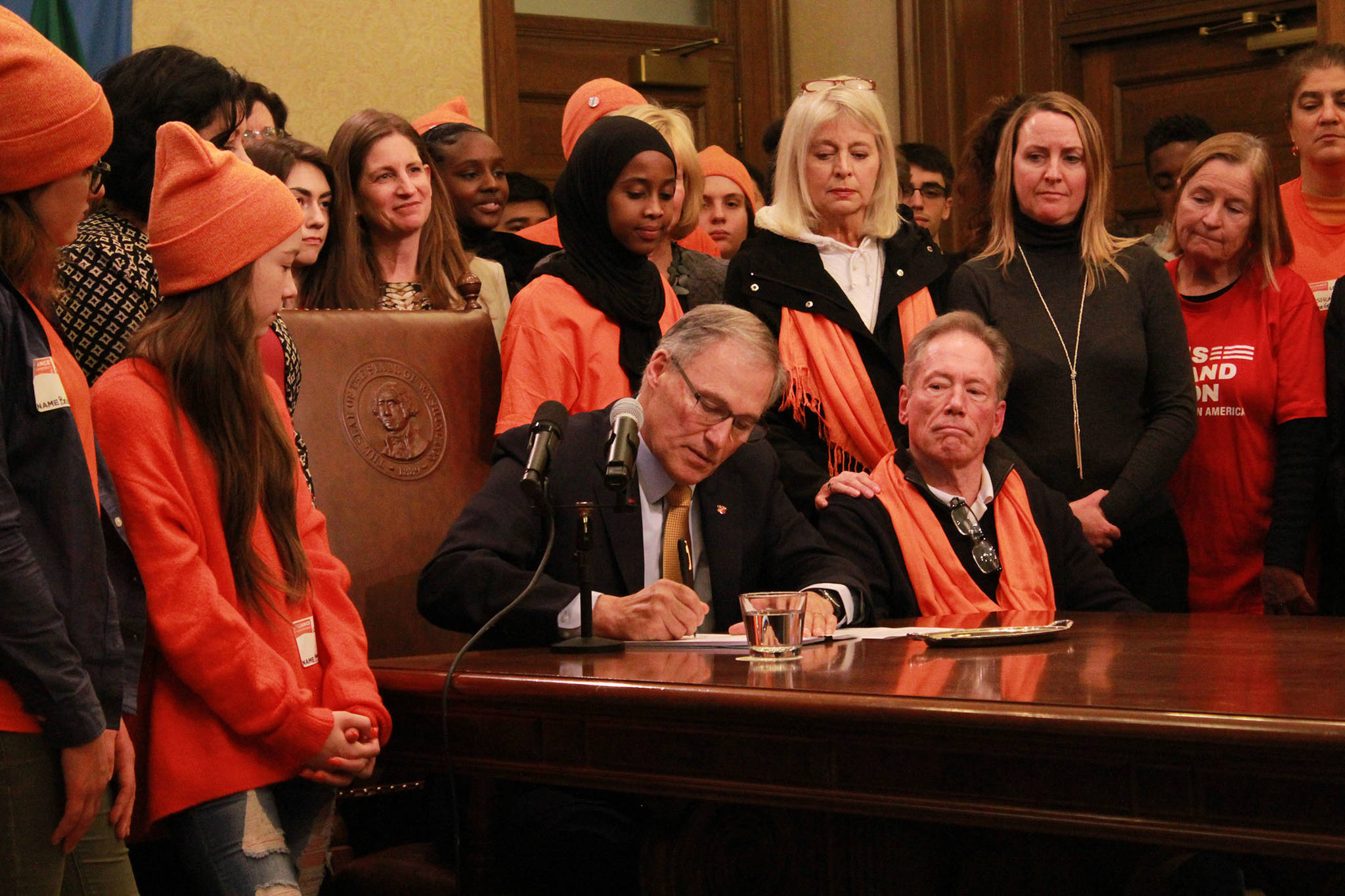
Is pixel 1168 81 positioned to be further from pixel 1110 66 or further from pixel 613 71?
pixel 613 71

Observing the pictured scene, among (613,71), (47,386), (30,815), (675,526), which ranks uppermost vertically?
(613,71)

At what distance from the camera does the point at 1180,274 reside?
137 inches

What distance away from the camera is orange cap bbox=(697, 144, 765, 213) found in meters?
4.67

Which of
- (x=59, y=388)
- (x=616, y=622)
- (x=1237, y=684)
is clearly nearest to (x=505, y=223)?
(x=616, y=622)

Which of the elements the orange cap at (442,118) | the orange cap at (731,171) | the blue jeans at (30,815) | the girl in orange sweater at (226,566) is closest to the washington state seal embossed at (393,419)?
the girl in orange sweater at (226,566)

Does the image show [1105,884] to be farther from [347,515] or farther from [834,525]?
[347,515]

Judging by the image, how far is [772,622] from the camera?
7.02 ft

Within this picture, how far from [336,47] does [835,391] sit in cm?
293

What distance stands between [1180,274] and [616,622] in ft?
5.91

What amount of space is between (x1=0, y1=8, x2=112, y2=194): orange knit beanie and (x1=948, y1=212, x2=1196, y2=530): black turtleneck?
1940mm

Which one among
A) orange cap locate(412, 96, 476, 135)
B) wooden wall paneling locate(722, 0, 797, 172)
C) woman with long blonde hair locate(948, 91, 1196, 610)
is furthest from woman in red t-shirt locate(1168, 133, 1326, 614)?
wooden wall paneling locate(722, 0, 797, 172)

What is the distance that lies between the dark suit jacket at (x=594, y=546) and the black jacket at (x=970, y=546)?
95mm

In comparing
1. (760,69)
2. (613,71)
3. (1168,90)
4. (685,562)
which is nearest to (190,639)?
(685,562)

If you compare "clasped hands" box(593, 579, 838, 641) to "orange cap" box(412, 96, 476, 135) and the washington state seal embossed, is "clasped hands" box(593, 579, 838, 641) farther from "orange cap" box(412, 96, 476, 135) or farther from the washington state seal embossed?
"orange cap" box(412, 96, 476, 135)
